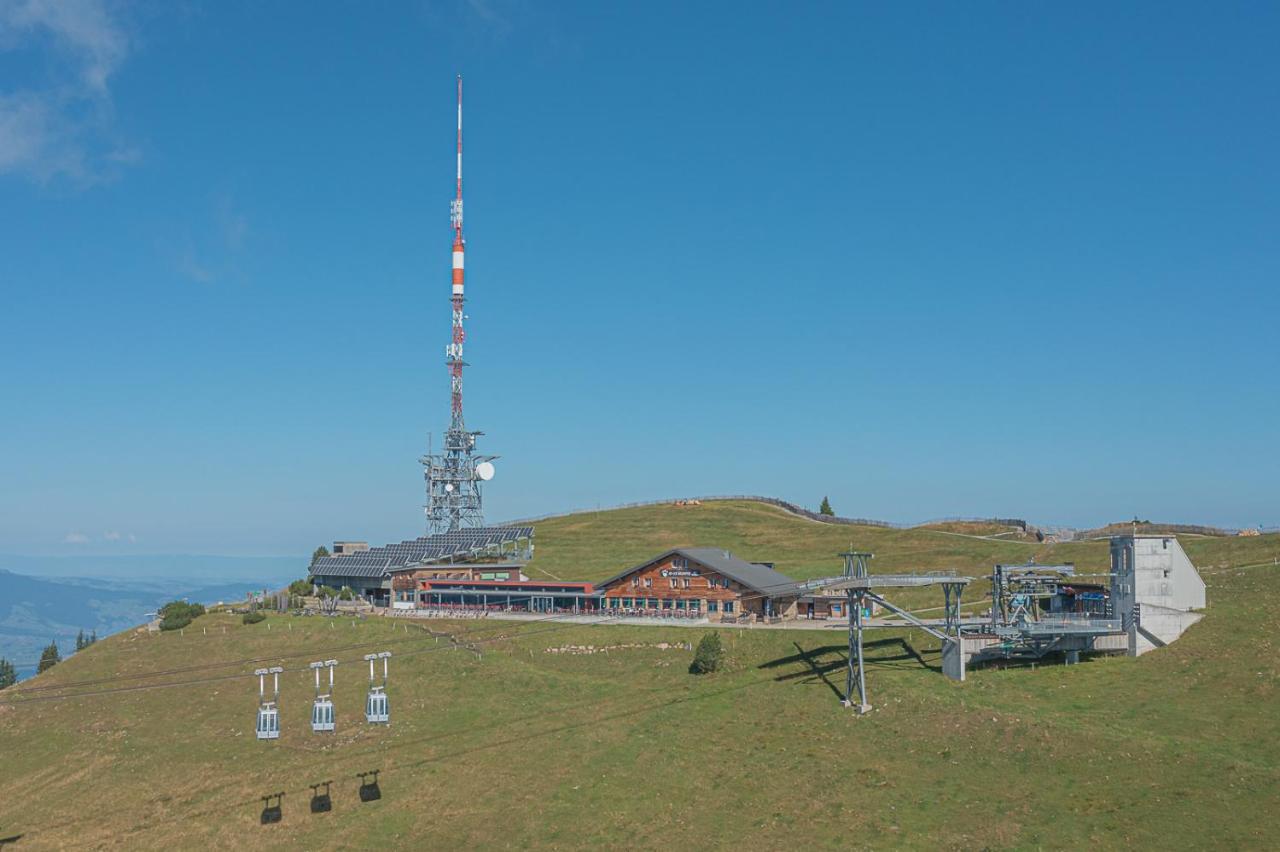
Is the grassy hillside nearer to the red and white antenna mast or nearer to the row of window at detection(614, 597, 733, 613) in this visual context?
the row of window at detection(614, 597, 733, 613)

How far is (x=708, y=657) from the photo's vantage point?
6944 centimetres

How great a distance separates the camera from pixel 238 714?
69.1 meters

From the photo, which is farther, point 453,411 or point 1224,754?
point 453,411

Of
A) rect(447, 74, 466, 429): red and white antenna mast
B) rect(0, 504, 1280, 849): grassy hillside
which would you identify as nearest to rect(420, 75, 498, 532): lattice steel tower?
rect(447, 74, 466, 429): red and white antenna mast

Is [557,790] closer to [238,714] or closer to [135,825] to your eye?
[135,825]

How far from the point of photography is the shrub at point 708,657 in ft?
227

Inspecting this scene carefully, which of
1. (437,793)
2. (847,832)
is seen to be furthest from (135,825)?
(847,832)

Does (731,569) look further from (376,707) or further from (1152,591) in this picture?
(376,707)

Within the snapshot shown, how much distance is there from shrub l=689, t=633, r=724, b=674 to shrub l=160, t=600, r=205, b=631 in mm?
56122

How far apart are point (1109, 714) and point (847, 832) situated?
19.8 meters

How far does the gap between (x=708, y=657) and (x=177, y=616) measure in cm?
5872

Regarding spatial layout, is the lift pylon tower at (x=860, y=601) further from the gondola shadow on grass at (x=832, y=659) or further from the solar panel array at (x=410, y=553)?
the solar panel array at (x=410, y=553)

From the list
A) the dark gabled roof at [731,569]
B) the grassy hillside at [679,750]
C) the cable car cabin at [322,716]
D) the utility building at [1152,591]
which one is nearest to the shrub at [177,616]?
the grassy hillside at [679,750]

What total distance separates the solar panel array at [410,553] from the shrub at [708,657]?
1800 inches
